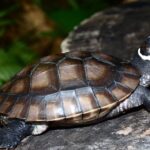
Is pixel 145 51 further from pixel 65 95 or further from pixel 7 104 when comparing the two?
pixel 7 104

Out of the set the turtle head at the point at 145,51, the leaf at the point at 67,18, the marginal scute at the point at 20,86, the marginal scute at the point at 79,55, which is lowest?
the marginal scute at the point at 20,86

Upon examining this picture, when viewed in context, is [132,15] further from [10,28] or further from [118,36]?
[10,28]

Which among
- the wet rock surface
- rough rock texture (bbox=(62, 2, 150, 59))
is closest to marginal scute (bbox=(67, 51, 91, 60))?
the wet rock surface

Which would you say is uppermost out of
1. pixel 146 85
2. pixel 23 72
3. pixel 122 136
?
pixel 23 72

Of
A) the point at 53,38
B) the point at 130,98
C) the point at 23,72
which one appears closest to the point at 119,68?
the point at 130,98

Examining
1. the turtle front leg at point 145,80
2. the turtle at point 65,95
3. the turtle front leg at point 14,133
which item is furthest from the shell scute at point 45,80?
the turtle front leg at point 145,80

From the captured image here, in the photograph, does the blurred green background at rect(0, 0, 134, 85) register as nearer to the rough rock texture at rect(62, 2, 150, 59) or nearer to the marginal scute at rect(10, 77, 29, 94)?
the rough rock texture at rect(62, 2, 150, 59)

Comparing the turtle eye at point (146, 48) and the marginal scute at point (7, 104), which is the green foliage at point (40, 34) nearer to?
the marginal scute at point (7, 104)
